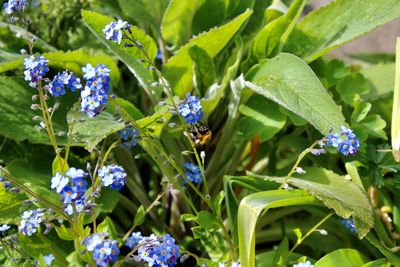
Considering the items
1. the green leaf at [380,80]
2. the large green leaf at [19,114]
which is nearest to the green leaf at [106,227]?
the large green leaf at [19,114]

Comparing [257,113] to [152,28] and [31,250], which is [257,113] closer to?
[152,28]

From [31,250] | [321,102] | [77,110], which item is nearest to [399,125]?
[321,102]

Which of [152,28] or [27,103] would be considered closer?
[27,103]

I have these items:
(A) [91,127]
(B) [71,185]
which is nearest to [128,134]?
(A) [91,127]

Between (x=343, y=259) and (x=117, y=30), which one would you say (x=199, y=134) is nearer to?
(x=117, y=30)

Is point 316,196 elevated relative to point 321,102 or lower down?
lower down

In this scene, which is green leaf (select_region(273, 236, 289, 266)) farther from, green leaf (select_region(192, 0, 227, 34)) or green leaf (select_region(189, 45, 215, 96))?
green leaf (select_region(192, 0, 227, 34))

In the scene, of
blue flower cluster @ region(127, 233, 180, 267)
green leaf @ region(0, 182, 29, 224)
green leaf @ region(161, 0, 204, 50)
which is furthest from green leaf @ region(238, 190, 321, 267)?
green leaf @ region(161, 0, 204, 50)
